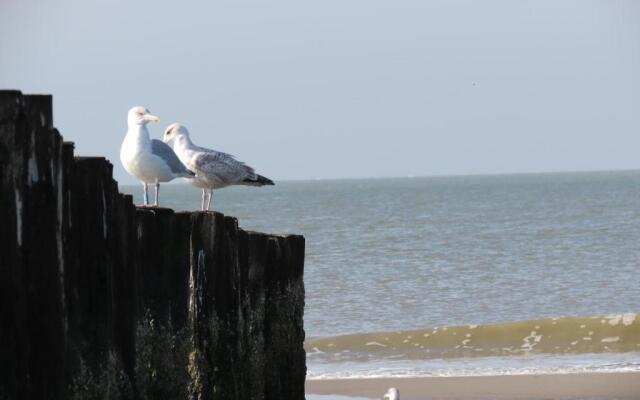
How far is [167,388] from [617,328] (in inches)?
501

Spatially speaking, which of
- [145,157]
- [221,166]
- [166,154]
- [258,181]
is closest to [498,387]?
[258,181]

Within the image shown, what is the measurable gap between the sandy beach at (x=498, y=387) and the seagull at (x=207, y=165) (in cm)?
268

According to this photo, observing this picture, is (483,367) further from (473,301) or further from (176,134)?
(473,301)

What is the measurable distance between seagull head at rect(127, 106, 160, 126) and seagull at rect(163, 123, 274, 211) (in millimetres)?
1341

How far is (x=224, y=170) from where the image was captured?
511 inches

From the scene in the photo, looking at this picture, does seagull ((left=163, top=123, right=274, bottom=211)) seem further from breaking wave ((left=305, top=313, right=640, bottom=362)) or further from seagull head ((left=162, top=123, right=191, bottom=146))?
breaking wave ((left=305, top=313, right=640, bottom=362))

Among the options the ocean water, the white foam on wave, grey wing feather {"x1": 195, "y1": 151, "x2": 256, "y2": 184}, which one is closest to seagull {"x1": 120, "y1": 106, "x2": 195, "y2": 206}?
grey wing feather {"x1": 195, "y1": 151, "x2": 256, "y2": 184}

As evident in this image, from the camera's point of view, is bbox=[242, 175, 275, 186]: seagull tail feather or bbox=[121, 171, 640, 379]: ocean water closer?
bbox=[242, 175, 275, 186]: seagull tail feather

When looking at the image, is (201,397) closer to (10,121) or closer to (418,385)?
(10,121)

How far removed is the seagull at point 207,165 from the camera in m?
12.9

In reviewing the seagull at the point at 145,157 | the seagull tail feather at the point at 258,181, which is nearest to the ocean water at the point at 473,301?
the seagull tail feather at the point at 258,181

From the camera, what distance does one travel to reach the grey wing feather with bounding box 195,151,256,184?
510 inches

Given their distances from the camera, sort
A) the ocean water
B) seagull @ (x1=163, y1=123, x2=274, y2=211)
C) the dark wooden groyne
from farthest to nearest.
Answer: the ocean water, seagull @ (x1=163, y1=123, x2=274, y2=211), the dark wooden groyne

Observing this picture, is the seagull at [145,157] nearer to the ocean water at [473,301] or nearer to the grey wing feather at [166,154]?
the grey wing feather at [166,154]
